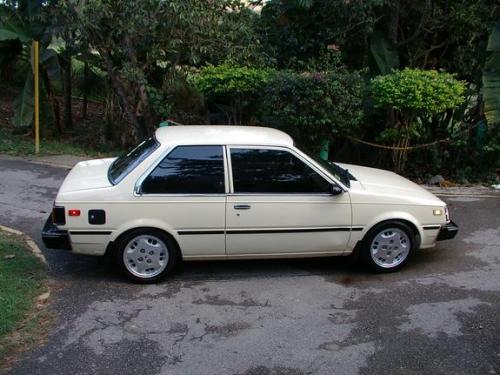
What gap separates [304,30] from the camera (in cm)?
1174

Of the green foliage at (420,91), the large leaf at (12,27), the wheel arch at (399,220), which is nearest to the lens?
the wheel arch at (399,220)

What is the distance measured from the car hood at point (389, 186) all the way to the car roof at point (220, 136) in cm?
99

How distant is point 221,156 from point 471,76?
23.1ft

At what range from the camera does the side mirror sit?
20.0 feet

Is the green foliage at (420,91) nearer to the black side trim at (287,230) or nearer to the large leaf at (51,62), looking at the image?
the black side trim at (287,230)

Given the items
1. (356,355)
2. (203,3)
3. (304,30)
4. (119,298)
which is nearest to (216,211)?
(119,298)

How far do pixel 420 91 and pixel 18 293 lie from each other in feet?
21.7

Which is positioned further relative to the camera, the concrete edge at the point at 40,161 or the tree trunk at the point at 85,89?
the tree trunk at the point at 85,89

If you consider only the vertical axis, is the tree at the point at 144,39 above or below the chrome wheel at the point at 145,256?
above

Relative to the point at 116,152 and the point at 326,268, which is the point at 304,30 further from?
the point at 326,268

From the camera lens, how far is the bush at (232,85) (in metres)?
10.4

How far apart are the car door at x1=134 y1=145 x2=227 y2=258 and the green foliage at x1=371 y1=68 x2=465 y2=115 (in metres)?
4.45

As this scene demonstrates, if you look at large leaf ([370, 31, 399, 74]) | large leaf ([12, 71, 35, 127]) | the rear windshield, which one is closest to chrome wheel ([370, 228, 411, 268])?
the rear windshield

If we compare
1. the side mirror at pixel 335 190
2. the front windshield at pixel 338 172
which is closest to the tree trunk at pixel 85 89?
the front windshield at pixel 338 172
